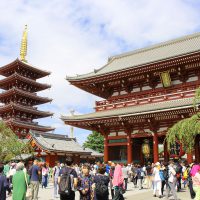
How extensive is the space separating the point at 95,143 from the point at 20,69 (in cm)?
1969

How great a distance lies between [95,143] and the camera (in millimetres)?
55781

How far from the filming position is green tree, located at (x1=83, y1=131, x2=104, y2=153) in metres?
55.3

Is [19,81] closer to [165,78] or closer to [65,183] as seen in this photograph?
[165,78]

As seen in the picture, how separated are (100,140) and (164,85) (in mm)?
34742

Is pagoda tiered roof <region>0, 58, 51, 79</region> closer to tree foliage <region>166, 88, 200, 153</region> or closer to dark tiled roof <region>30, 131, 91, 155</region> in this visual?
dark tiled roof <region>30, 131, 91, 155</region>

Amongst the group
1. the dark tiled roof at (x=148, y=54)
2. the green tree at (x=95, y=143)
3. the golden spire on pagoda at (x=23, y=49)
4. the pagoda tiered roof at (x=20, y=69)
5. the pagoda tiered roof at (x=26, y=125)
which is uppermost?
the golden spire on pagoda at (x=23, y=49)

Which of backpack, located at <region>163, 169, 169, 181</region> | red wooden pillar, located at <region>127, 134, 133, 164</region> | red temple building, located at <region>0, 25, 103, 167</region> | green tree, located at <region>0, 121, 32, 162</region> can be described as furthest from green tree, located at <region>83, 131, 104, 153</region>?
backpack, located at <region>163, 169, 169, 181</region>

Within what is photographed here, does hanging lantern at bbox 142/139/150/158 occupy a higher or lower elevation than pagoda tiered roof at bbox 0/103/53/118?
lower

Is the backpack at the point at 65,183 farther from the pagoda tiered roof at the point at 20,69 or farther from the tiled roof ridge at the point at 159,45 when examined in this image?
the pagoda tiered roof at the point at 20,69

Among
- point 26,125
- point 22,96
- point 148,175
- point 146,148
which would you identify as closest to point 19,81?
point 22,96

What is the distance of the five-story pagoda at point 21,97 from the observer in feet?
156

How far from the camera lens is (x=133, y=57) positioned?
31188mm

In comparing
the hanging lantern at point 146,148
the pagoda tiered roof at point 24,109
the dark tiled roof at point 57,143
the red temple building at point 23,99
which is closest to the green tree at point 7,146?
the dark tiled roof at point 57,143

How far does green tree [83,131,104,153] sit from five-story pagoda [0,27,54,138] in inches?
323
